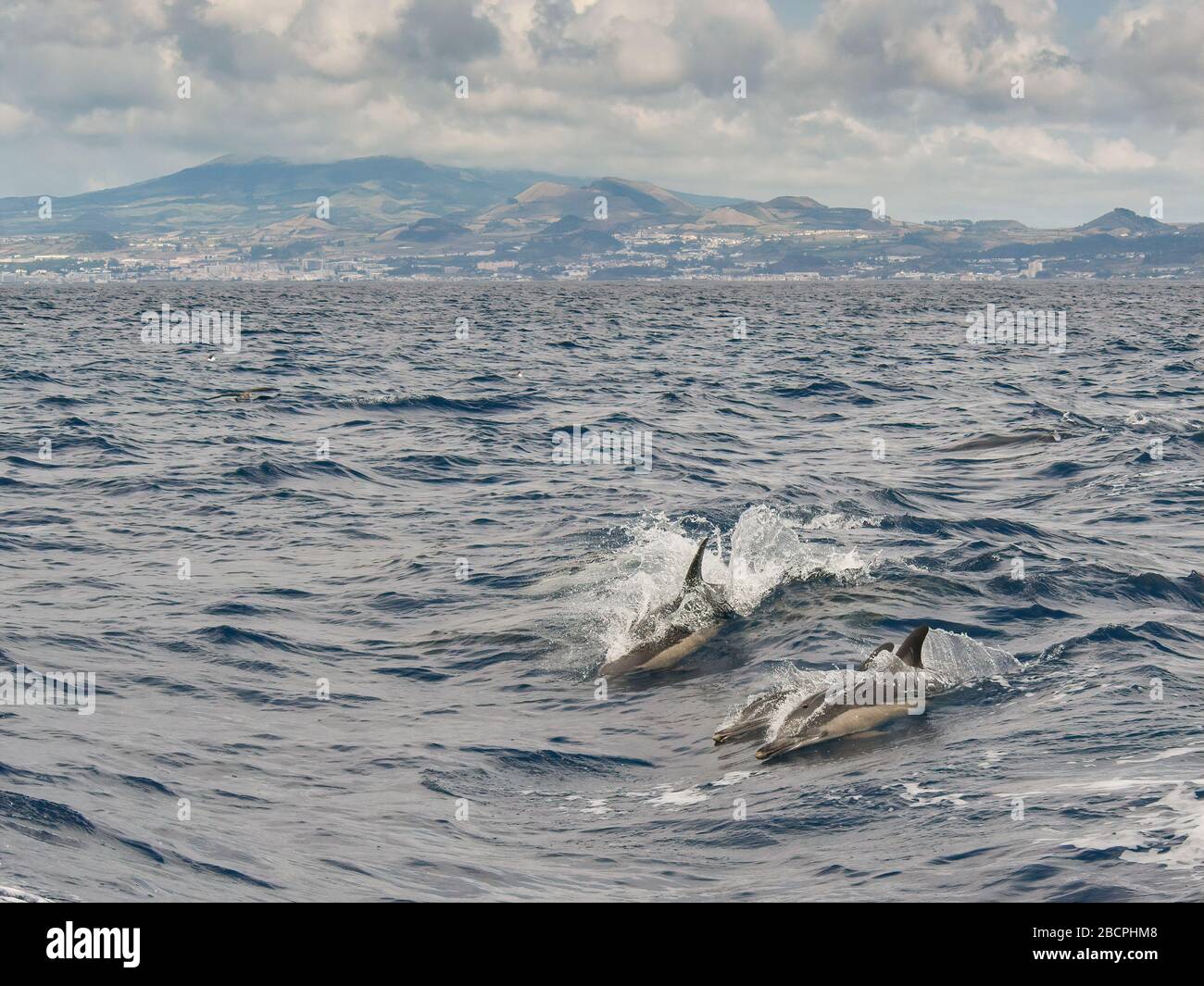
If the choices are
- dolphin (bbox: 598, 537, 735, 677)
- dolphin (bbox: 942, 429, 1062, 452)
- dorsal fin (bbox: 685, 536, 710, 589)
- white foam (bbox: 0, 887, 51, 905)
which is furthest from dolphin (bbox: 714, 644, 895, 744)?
dolphin (bbox: 942, 429, 1062, 452)

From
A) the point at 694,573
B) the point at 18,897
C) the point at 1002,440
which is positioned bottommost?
the point at 18,897

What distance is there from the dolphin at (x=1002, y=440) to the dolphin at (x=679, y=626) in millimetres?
16383

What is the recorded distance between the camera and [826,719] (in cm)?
1332

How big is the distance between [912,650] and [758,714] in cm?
190

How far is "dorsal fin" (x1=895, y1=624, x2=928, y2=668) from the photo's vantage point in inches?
554

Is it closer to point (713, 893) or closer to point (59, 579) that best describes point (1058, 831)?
point (713, 893)

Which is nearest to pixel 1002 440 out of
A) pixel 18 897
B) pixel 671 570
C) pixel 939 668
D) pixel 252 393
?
pixel 671 570

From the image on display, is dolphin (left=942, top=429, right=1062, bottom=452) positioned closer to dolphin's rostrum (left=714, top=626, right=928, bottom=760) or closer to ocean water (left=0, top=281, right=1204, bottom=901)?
ocean water (left=0, top=281, right=1204, bottom=901)

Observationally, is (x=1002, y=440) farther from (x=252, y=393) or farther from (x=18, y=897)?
(x=18, y=897)

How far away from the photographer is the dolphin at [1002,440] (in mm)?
33094

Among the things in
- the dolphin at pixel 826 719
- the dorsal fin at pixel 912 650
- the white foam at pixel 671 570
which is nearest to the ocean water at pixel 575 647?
the white foam at pixel 671 570

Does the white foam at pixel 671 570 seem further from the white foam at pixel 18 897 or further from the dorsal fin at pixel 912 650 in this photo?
the white foam at pixel 18 897
